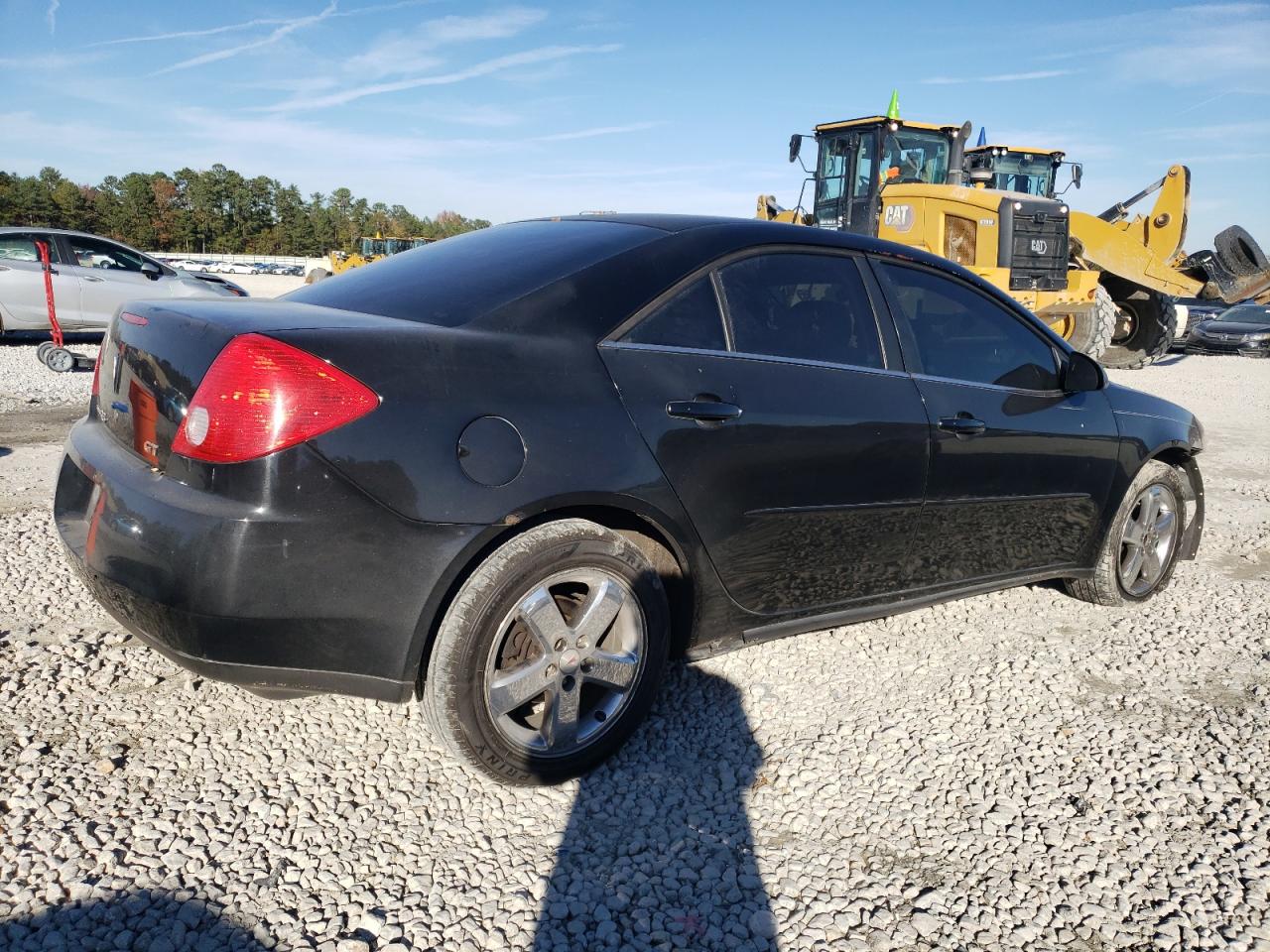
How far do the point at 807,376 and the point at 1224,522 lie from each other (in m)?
4.44

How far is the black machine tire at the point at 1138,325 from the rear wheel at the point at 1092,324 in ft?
5.05

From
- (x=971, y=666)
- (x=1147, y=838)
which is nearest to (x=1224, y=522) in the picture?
(x=971, y=666)

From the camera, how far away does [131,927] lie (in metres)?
1.91

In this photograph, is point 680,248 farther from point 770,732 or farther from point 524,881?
point 524,881

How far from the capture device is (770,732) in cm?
296

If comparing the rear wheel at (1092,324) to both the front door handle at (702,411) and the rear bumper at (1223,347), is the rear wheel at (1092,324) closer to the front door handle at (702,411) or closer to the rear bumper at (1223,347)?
the rear bumper at (1223,347)

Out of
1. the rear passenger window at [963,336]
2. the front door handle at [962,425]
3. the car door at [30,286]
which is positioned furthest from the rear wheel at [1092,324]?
the car door at [30,286]

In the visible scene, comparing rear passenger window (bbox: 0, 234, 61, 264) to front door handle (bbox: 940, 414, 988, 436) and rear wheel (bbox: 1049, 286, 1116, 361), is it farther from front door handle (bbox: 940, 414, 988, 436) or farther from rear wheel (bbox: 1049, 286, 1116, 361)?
rear wheel (bbox: 1049, 286, 1116, 361)

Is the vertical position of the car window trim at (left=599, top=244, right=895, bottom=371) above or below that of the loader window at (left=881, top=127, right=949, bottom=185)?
below

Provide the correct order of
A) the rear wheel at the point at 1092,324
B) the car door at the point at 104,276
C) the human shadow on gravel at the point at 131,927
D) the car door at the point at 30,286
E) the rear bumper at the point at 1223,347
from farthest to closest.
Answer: the rear bumper at the point at 1223,347
the rear wheel at the point at 1092,324
the car door at the point at 104,276
the car door at the point at 30,286
the human shadow on gravel at the point at 131,927

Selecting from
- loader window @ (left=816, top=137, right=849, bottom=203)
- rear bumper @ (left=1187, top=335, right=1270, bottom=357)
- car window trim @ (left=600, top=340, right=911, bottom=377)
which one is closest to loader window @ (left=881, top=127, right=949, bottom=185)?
loader window @ (left=816, top=137, right=849, bottom=203)

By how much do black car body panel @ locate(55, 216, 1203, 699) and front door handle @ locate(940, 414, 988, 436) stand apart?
0.03 meters

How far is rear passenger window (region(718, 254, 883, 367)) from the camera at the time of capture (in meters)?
2.91

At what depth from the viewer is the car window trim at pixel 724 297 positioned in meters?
2.66
